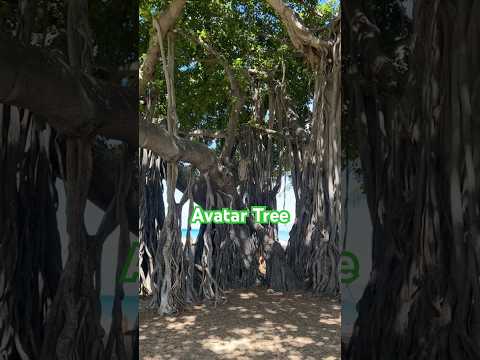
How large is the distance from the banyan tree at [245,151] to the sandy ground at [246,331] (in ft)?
1.15

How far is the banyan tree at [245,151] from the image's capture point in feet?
15.8

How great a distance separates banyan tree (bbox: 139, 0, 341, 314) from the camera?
4801 mm

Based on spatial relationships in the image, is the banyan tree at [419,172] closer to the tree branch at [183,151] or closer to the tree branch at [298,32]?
the tree branch at [183,151]

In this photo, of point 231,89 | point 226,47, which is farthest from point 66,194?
point 226,47

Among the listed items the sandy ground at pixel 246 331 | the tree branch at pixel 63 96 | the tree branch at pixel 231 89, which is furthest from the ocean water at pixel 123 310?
the tree branch at pixel 231 89

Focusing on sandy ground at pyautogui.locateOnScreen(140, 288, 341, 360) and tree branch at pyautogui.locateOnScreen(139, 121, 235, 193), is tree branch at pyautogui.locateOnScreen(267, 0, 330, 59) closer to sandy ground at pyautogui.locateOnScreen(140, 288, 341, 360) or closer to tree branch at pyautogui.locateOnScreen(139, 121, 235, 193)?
tree branch at pyautogui.locateOnScreen(139, 121, 235, 193)

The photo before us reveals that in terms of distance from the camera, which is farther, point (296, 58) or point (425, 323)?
point (296, 58)

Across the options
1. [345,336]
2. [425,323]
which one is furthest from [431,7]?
[345,336]

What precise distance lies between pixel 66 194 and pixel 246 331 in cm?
266

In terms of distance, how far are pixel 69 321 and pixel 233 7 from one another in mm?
4940

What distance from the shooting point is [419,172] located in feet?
5.36

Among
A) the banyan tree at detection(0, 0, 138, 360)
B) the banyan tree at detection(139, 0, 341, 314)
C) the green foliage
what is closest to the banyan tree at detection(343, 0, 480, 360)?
the banyan tree at detection(0, 0, 138, 360)

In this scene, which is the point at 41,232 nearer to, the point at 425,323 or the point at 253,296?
the point at 425,323

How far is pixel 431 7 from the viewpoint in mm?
1650
